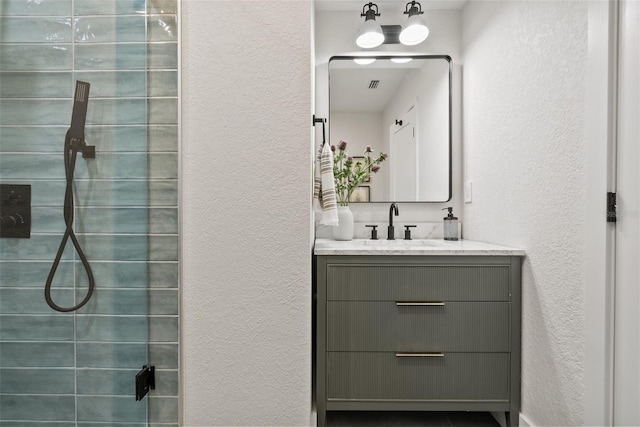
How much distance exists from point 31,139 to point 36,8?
0.45 metres

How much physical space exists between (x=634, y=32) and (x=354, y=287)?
1.29m

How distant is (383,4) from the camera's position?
2.16m

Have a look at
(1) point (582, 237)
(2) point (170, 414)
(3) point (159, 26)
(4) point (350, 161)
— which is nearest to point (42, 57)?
(3) point (159, 26)

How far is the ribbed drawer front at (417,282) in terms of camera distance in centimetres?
150

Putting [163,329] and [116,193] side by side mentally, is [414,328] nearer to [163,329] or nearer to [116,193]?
[163,329]

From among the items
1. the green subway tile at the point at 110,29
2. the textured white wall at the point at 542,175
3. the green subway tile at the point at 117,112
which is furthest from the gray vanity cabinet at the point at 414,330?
the green subway tile at the point at 110,29

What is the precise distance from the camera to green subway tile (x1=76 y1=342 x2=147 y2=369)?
1223 mm

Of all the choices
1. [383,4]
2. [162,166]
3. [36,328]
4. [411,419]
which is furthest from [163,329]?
[383,4]

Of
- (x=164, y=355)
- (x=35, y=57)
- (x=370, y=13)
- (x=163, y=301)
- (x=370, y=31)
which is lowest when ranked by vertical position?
(x=164, y=355)

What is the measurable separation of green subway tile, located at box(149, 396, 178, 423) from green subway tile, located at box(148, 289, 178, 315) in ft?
1.11

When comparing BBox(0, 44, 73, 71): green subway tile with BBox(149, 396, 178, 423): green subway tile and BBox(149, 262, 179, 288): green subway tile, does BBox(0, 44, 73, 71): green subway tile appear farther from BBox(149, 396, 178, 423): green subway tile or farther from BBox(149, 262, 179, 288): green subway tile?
BBox(149, 396, 178, 423): green subway tile

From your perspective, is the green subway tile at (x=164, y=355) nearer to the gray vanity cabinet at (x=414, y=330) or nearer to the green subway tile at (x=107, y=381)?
the green subway tile at (x=107, y=381)

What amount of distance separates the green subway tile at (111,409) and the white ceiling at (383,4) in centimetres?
232

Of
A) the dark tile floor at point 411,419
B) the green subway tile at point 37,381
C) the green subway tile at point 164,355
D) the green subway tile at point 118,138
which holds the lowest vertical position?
the dark tile floor at point 411,419
